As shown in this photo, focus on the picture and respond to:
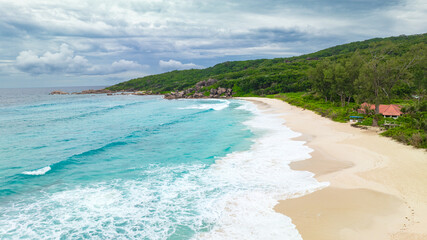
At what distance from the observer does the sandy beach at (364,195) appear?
41.4 feet

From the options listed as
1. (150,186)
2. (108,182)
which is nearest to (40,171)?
(108,182)

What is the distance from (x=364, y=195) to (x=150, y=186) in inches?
600

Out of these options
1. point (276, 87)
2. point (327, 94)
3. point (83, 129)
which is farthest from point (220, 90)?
point (83, 129)

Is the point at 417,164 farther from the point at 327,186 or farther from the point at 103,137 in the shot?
the point at 103,137

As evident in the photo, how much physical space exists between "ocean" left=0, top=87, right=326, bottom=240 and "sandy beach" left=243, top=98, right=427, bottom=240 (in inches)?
46.8

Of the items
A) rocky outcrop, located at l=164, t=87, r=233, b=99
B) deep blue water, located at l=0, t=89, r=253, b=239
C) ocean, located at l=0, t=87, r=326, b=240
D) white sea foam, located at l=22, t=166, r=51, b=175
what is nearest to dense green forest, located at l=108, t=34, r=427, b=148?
ocean, located at l=0, t=87, r=326, b=240

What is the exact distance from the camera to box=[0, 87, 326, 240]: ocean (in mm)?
13836

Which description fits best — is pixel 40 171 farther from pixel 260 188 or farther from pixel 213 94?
pixel 213 94

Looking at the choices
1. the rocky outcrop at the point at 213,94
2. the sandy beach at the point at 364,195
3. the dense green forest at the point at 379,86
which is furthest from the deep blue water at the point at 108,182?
the rocky outcrop at the point at 213,94

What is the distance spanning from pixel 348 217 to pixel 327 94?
203ft

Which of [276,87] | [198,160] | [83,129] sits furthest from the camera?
[276,87]

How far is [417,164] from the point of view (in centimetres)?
2078

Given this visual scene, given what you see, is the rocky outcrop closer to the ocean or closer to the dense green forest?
the dense green forest

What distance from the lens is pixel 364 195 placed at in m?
16.2
